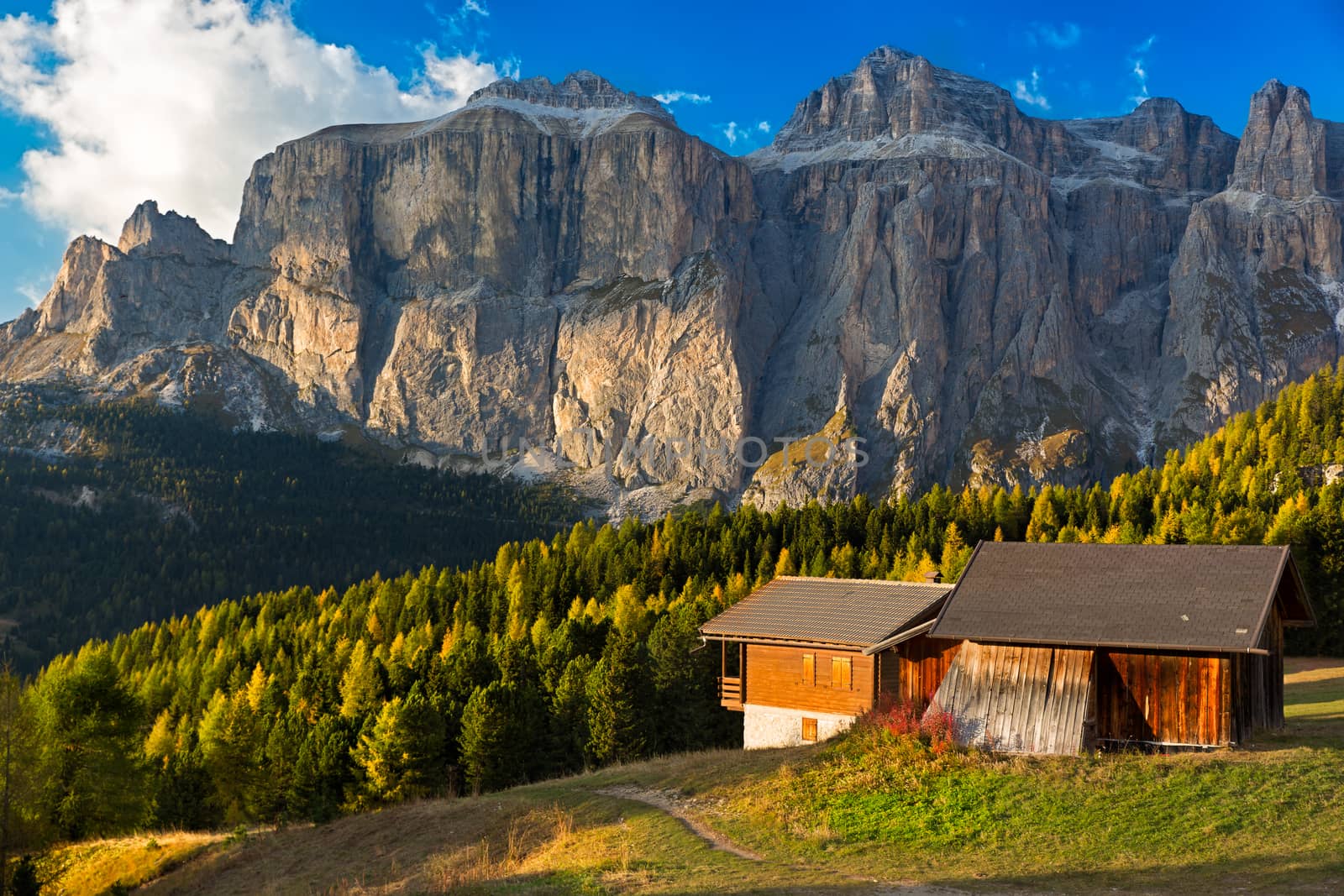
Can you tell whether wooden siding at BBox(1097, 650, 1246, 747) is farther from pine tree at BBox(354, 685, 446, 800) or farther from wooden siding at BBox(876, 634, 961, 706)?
pine tree at BBox(354, 685, 446, 800)

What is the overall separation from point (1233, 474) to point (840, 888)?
116 m

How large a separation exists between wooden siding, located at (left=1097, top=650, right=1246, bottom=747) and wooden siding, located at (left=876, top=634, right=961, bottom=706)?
21.4ft

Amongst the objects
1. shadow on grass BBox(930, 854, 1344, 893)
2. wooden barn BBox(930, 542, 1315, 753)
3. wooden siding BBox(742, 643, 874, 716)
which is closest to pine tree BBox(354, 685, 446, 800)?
wooden siding BBox(742, 643, 874, 716)

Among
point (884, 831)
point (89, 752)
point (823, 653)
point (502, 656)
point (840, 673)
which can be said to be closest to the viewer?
point (884, 831)

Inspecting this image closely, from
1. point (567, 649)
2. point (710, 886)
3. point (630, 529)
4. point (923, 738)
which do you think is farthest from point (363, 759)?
point (630, 529)

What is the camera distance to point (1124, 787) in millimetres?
30625

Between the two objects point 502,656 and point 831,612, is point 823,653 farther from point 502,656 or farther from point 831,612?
point 502,656

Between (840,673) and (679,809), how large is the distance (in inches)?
508

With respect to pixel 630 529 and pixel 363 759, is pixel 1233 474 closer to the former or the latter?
pixel 630 529

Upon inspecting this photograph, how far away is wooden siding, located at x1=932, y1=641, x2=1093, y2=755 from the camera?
34562mm

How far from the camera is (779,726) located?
48.5m

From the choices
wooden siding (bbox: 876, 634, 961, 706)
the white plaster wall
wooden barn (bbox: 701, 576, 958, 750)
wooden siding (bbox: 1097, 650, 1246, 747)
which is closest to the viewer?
wooden siding (bbox: 1097, 650, 1246, 747)

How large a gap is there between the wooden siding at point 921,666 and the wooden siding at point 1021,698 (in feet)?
14.5

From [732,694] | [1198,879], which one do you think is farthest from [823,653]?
[1198,879]
